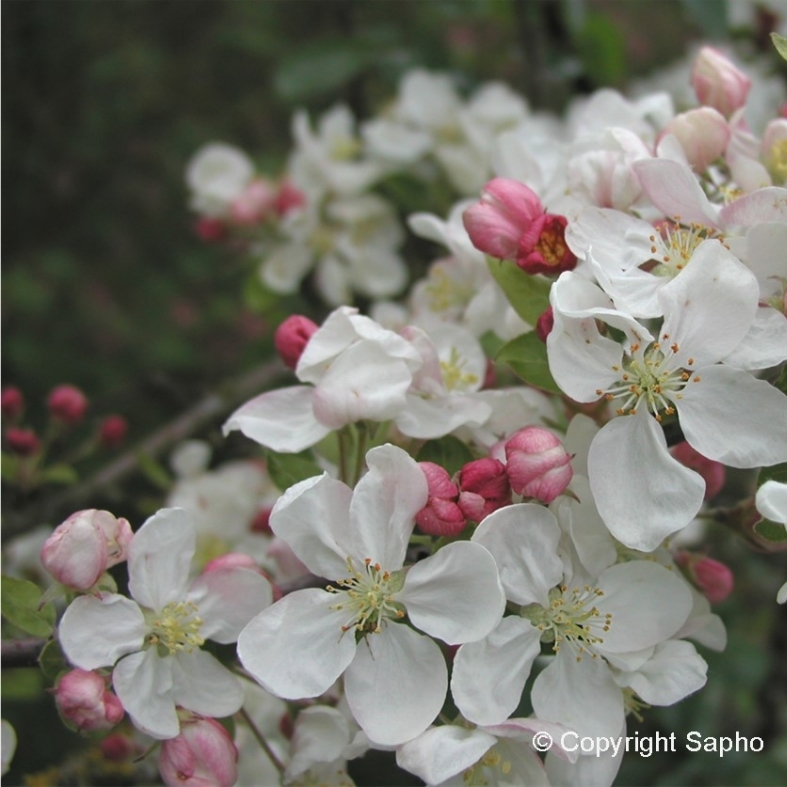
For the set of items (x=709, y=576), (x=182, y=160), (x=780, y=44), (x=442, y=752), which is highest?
(x=780, y=44)

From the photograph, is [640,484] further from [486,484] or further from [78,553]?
[78,553]

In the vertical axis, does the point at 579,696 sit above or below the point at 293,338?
below

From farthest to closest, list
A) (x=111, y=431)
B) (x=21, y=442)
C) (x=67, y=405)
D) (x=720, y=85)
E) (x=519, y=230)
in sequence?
(x=111, y=431) < (x=67, y=405) < (x=21, y=442) < (x=720, y=85) < (x=519, y=230)

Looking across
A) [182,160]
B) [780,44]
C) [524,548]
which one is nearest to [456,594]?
[524,548]

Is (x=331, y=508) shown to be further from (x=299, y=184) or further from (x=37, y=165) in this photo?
(x=37, y=165)

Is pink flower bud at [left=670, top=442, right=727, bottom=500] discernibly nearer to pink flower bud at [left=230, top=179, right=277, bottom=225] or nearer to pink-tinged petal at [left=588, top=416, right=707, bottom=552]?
pink-tinged petal at [left=588, top=416, right=707, bottom=552]

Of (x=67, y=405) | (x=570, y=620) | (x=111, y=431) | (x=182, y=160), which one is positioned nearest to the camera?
(x=570, y=620)

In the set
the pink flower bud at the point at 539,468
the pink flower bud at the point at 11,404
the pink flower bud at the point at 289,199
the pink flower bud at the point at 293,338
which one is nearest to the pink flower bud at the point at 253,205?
the pink flower bud at the point at 289,199

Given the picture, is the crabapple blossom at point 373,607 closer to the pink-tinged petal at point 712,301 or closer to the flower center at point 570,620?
the flower center at point 570,620
